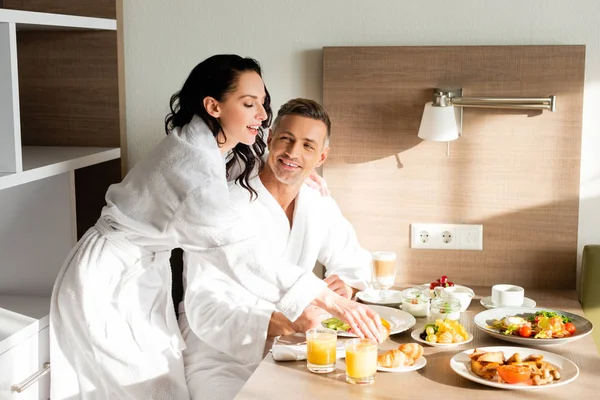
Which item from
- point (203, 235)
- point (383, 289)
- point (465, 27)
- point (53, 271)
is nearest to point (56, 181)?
point (53, 271)

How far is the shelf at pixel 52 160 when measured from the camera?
2028mm

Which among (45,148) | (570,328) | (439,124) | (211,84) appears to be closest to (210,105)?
(211,84)

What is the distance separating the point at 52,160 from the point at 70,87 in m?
0.46

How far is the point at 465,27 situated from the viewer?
2.48 m

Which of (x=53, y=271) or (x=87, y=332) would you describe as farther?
(x=53, y=271)

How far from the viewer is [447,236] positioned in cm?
257

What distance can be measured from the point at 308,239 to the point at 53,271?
79 centimetres

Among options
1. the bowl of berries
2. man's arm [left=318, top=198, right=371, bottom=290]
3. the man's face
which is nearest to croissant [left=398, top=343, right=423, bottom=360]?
the bowl of berries

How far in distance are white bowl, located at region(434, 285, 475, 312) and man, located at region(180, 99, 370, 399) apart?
0.26 metres

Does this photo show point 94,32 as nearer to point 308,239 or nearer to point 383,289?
point 308,239

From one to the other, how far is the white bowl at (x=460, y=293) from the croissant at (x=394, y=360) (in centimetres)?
45

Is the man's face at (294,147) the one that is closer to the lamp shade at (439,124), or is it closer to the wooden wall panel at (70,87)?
the lamp shade at (439,124)

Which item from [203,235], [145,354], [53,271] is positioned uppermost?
[203,235]

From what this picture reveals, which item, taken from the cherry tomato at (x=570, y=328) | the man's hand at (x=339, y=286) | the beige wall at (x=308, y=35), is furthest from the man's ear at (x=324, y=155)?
the cherry tomato at (x=570, y=328)
